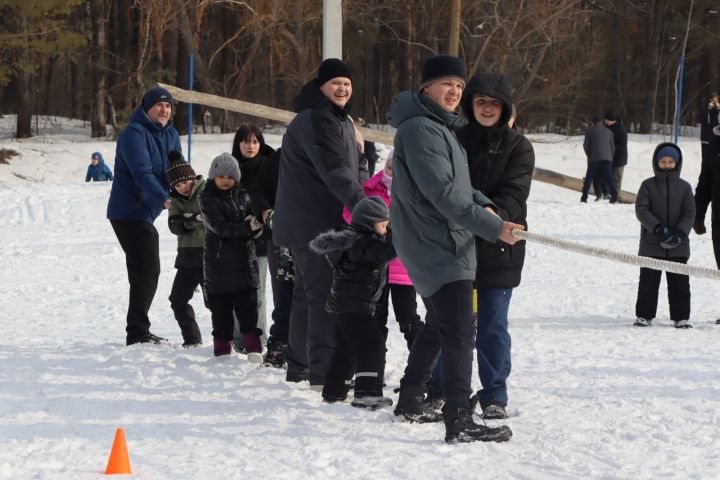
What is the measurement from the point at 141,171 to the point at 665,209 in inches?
160

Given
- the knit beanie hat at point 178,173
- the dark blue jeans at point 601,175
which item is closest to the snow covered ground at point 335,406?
the knit beanie hat at point 178,173

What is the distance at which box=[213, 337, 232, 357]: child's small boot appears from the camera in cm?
680

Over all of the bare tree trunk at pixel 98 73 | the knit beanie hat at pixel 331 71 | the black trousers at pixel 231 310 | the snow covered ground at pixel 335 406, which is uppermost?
the bare tree trunk at pixel 98 73

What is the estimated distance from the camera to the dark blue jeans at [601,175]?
1934 cm

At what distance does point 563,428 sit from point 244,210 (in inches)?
106

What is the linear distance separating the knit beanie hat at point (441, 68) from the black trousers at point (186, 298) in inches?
120

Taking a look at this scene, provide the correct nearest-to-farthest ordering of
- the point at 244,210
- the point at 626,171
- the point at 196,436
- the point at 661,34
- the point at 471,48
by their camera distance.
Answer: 1. the point at 196,436
2. the point at 244,210
3. the point at 626,171
4. the point at 471,48
5. the point at 661,34

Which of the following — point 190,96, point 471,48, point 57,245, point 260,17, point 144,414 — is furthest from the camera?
point 471,48

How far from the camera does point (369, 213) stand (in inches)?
208

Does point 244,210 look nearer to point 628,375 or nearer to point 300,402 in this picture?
point 300,402

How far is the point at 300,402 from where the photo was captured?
5539mm

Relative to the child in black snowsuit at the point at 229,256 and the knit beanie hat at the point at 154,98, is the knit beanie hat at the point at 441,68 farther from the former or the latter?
the knit beanie hat at the point at 154,98

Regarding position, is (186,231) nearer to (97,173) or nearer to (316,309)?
(316,309)

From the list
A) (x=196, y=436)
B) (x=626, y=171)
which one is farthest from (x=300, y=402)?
(x=626, y=171)
